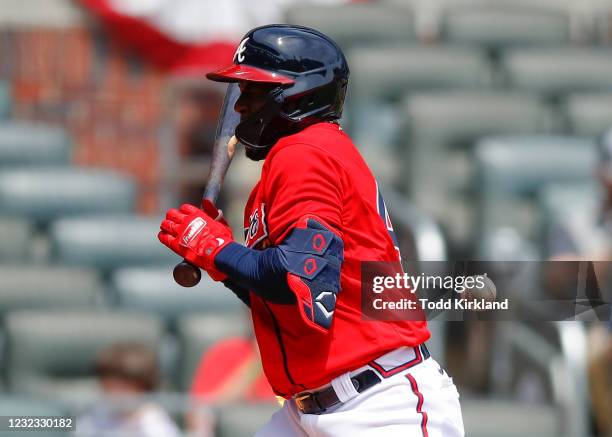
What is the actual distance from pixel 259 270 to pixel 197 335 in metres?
2.86

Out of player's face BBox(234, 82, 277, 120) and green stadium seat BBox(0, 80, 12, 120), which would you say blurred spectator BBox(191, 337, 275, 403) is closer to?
player's face BBox(234, 82, 277, 120)

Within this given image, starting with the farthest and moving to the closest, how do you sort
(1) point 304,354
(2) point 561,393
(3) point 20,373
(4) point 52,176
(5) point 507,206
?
(4) point 52,176 → (5) point 507,206 → (3) point 20,373 → (2) point 561,393 → (1) point 304,354

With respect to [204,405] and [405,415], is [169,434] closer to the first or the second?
[204,405]

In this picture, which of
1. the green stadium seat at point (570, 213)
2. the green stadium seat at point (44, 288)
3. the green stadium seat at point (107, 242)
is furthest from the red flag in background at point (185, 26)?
the green stadium seat at point (570, 213)

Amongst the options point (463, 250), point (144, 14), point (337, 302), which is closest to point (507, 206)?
point (463, 250)

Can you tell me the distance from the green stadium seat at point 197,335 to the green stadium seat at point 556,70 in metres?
2.13

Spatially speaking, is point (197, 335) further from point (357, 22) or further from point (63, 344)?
point (357, 22)

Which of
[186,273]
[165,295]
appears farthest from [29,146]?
[186,273]

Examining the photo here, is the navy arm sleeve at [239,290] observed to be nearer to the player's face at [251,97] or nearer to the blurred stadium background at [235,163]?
the player's face at [251,97]

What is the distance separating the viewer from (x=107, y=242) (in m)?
5.59

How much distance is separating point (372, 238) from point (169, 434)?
1949mm

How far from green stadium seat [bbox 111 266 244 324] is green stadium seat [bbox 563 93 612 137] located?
189 cm

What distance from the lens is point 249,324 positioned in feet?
16.0

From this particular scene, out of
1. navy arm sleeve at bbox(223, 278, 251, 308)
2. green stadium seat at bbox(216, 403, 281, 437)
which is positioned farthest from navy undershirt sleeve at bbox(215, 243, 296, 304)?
green stadium seat at bbox(216, 403, 281, 437)
